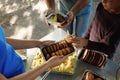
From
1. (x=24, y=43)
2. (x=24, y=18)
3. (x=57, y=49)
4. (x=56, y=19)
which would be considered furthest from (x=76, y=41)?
(x=24, y=18)

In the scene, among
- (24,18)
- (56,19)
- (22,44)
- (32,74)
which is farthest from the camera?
(24,18)

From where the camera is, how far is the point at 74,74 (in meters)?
1.39

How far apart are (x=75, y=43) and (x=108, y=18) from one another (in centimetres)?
27

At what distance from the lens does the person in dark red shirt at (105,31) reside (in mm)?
1375

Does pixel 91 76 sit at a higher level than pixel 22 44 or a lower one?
lower

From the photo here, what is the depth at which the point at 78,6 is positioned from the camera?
1.75m

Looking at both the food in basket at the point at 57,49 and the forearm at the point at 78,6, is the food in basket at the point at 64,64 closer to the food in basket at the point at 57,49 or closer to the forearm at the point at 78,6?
the food in basket at the point at 57,49

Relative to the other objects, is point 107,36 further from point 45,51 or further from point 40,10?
point 40,10

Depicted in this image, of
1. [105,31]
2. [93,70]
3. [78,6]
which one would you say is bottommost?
[93,70]

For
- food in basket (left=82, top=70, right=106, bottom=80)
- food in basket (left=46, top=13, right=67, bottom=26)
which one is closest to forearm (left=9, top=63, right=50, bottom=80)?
food in basket (left=82, top=70, right=106, bottom=80)

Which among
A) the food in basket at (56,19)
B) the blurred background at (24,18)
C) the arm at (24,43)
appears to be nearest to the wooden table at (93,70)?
the arm at (24,43)

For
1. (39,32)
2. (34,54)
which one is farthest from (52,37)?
(39,32)

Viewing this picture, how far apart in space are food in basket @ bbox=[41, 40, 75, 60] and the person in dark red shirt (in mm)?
49

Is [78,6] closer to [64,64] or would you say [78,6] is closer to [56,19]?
[56,19]
